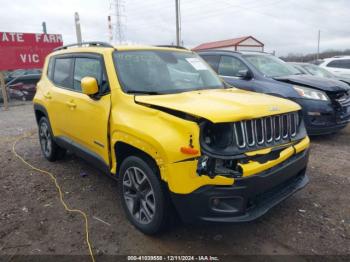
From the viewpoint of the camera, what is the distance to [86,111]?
399 centimetres

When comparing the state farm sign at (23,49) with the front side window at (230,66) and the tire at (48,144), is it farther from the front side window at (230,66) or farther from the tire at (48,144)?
the front side window at (230,66)

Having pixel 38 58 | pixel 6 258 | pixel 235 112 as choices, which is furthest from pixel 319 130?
pixel 38 58

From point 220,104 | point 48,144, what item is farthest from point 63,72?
point 220,104

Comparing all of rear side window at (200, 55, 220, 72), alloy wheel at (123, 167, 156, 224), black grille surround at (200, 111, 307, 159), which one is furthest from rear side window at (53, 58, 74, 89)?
rear side window at (200, 55, 220, 72)

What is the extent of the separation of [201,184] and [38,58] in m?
12.9

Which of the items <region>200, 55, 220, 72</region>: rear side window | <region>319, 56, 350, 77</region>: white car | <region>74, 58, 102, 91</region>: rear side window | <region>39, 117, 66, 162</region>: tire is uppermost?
<region>74, 58, 102, 91</region>: rear side window

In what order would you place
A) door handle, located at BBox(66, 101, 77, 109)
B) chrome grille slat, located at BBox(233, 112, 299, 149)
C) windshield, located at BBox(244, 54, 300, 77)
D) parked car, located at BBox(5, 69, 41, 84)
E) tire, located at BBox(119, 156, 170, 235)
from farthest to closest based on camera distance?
parked car, located at BBox(5, 69, 41, 84)
windshield, located at BBox(244, 54, 300, 77)
door handle, located at BBox(66, 101, 77, 109)
tire, located at BBox(119, 156, 170, 235)
chrome grille slat, located at BBox(233, 112, 299, 149)

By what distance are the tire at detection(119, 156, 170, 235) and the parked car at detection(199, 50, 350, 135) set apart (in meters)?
4.03

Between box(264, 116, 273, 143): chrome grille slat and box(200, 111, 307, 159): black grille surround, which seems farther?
box(264, 116, 273, 143): chrome grille slat

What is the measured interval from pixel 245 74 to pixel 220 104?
12.6ft

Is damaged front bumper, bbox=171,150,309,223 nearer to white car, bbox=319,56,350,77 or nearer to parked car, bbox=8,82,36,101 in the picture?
white car, bbox=319,56,350,77

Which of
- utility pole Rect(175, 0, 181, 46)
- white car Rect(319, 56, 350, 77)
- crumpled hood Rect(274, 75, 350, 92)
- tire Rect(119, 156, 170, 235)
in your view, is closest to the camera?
tire Rect(119, 156, 170, 235)

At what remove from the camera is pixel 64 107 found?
4.58 metres

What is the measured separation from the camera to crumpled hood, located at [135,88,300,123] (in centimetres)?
275
